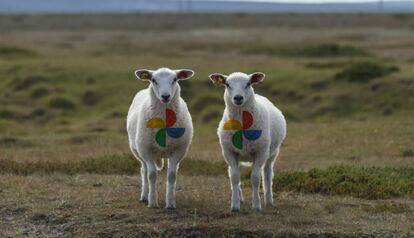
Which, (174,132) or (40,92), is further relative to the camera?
(40,92)

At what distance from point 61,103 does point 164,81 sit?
1684 cm

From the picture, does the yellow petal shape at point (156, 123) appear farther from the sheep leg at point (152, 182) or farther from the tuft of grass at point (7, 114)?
the tuft of grass at point (7, 114)

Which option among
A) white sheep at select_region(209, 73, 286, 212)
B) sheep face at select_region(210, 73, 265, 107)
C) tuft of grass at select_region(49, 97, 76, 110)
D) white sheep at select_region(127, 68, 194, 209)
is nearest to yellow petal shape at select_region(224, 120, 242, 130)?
white sheep at select_region(209, 73, 286, 212)

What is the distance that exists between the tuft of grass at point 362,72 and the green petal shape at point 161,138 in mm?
17527

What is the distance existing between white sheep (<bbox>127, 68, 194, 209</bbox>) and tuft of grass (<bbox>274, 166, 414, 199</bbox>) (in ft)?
8.95

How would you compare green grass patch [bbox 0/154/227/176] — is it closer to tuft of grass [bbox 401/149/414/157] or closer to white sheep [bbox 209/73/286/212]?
tuft of grass [bbox 401/149/414/157]

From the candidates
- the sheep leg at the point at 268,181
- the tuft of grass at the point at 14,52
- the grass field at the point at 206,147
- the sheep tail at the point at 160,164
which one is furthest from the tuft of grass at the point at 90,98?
the sheep leg at the point at 268,181

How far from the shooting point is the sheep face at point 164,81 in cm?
1031

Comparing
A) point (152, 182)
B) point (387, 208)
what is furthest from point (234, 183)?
point (387, 208)

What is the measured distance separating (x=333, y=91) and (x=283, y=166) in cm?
1039

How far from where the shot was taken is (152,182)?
10.7 meters

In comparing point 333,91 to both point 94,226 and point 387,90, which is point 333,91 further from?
point 94,226

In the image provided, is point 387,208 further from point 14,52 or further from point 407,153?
point 14,52

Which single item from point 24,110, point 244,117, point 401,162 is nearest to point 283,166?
point 401,162
